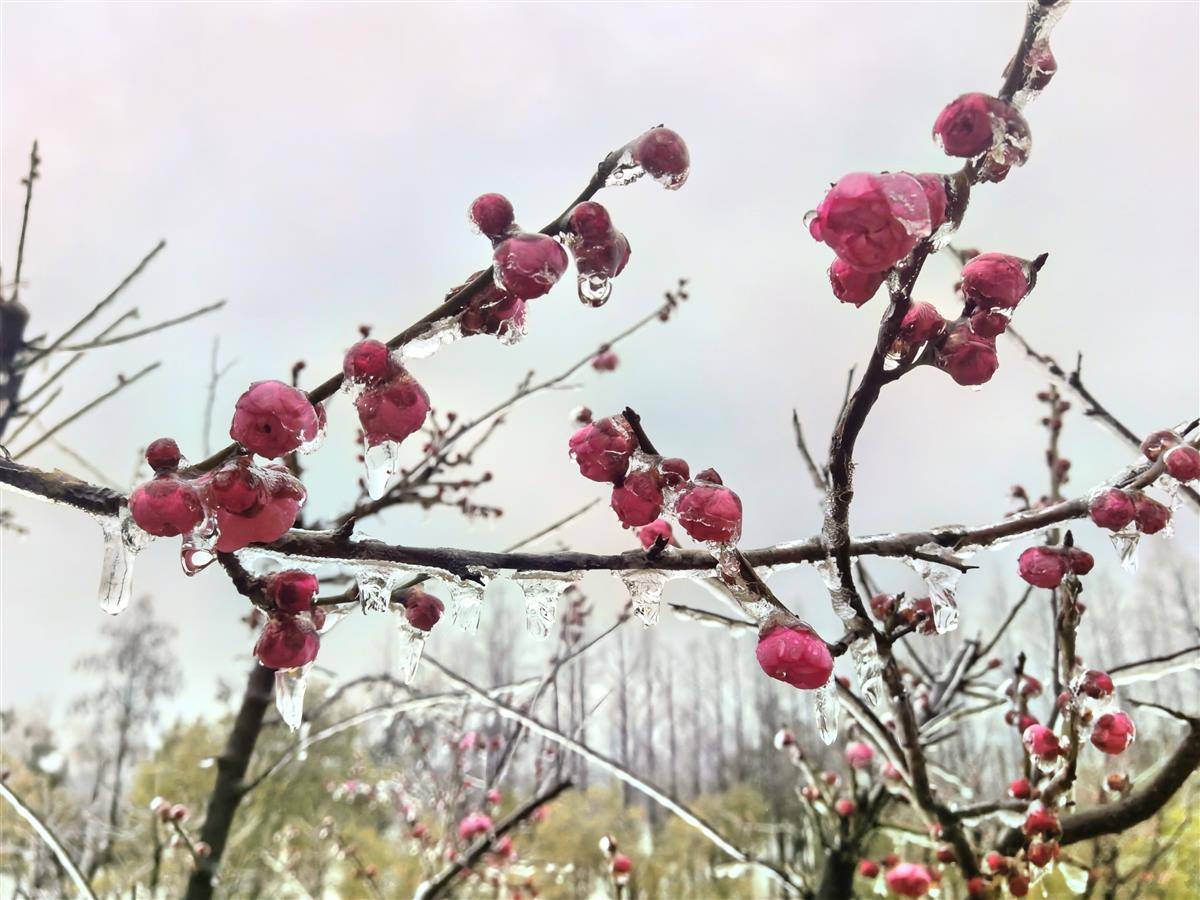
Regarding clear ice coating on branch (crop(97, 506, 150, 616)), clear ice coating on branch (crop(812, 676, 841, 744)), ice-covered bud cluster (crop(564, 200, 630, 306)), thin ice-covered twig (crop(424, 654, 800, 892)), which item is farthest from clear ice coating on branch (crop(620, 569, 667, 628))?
thin ice-covered twig (crop(424, 654, 800, 892))

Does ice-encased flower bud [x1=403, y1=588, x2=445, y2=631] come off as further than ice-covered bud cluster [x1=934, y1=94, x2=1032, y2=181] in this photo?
Yes

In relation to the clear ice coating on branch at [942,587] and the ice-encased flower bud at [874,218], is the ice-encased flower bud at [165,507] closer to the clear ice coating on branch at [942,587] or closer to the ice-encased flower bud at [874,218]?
the ice-encased flower bud at [874,218]

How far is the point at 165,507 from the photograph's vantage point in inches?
33.2

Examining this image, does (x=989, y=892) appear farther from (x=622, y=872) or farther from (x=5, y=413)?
(x=5, y=413)

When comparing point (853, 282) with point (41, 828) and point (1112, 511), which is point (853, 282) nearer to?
point (1112, 511)

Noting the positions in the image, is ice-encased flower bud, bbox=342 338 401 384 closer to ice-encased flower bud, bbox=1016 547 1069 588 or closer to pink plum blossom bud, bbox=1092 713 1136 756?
ice-encased flower bud, bbox=1016 547 1069 588

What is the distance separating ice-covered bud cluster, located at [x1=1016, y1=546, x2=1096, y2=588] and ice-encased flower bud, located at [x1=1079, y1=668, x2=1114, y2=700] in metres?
0.60

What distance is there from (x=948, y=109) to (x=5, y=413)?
9.94ft

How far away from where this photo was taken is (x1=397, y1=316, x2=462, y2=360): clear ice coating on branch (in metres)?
0.92

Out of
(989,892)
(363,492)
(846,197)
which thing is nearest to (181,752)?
(363,492)

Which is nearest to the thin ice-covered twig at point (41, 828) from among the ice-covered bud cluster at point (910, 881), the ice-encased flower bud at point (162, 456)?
the ice-encased flower bud at point (162, 456)

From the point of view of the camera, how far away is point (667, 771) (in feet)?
100

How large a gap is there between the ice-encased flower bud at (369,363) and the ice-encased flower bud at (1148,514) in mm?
1081

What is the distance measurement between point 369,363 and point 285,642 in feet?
1.43
